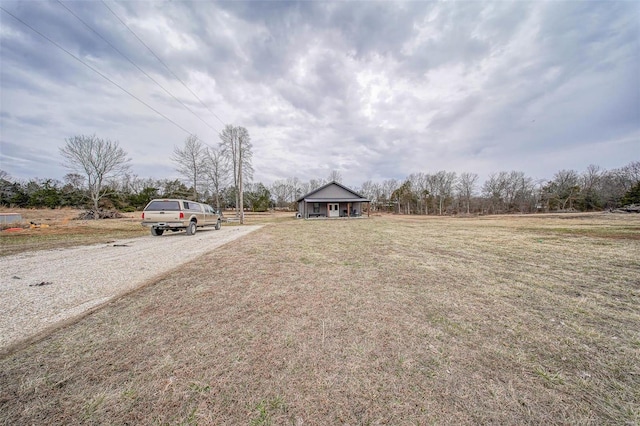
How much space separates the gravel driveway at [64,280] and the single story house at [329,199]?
23.0 metres

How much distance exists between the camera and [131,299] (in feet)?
10.8

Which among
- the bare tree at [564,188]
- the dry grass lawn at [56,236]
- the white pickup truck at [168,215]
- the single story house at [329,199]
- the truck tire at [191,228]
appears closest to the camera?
the dry grass lawn at [56,236]

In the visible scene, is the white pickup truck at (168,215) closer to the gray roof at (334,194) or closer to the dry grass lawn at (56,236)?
the dry grass lawn at (56,236)

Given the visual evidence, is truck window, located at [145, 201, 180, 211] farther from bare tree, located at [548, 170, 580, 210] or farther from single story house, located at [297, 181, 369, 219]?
bare tree, located at [548, 170, 580, 210]

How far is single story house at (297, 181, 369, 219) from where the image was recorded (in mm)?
29375

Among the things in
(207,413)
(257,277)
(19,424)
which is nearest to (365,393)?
(207,413)

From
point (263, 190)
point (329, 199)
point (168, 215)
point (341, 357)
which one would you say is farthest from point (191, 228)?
point (263, 190)

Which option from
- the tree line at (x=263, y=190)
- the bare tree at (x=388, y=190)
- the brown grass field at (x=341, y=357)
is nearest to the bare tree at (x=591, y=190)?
the tree line at (x=263, y=190)

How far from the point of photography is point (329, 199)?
2895 cm

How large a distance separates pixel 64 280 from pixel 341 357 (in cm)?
522

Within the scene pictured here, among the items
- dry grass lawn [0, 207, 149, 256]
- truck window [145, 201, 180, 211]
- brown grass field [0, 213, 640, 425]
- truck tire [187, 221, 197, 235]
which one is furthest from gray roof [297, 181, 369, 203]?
brown grass field [0, 213, 640, 425]

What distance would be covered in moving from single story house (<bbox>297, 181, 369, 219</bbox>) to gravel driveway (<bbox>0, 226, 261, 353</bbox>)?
2301 cm

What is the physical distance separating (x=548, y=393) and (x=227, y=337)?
275 cm

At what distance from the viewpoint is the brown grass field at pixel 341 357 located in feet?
4.99
